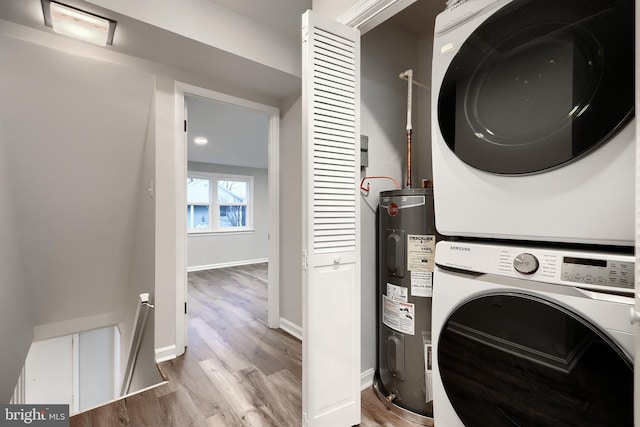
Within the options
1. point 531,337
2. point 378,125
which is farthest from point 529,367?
point 378,125

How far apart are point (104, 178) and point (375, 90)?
2428mm

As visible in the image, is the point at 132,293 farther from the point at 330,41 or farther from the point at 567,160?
the point at 567,160

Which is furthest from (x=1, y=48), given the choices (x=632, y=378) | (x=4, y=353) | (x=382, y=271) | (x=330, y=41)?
(x=632, y=378)

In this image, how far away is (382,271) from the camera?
1.73 meters

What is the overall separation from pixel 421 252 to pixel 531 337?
71cm

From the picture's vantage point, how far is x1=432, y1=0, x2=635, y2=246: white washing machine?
0.72 meters

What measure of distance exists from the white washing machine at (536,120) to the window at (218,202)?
219 inches

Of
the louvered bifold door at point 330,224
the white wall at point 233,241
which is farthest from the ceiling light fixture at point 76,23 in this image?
the white wall at point 233,241

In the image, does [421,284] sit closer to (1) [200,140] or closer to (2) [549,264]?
(2) [549,264]

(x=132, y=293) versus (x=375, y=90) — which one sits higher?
(x=375, y=90)

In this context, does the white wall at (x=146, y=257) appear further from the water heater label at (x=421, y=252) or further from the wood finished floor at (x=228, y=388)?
the water heater label at (x=421, y=252)

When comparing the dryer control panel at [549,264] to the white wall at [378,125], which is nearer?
the dryer control panel at [549,264]

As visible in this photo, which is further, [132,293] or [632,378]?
[132,293]

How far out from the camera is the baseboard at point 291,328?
2619 mm
